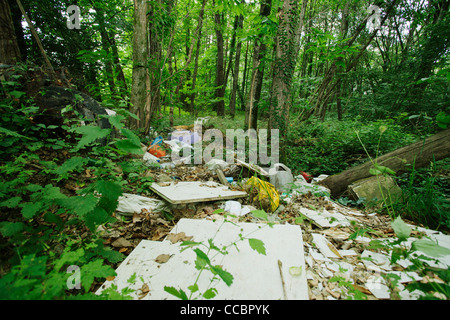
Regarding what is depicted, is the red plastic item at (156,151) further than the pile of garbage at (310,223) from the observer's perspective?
Yes

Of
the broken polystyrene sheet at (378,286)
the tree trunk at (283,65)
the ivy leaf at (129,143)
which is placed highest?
the tree trunk at (283,65)

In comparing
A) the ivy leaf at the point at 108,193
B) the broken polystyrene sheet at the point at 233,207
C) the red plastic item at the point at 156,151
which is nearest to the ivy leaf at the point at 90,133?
the ivy leaf at the point at 108,193

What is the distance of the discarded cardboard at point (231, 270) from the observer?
49.0 inches

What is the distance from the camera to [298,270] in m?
1.39

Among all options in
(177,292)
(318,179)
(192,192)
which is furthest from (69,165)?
(318,179)

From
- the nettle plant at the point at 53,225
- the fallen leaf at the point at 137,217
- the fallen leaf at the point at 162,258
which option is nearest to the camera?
the nettle plant at the point at 53,225

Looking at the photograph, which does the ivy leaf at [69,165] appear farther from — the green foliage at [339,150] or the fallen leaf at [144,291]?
the green foliage at [339,150]

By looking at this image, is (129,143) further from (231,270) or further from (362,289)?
(362,289)

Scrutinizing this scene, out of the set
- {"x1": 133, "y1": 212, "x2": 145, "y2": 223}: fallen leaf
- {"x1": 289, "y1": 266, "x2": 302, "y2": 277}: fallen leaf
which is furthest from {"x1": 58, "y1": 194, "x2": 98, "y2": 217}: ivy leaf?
{"x1": 289, "y1": 266, "x2": 302, "y2": 277}: fallen leaf

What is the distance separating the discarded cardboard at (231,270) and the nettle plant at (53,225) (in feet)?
0.70

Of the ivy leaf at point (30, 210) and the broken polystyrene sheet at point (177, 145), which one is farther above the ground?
the broken polystyrene sheet at point (177, 145)

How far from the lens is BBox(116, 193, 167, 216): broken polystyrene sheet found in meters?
2.22
